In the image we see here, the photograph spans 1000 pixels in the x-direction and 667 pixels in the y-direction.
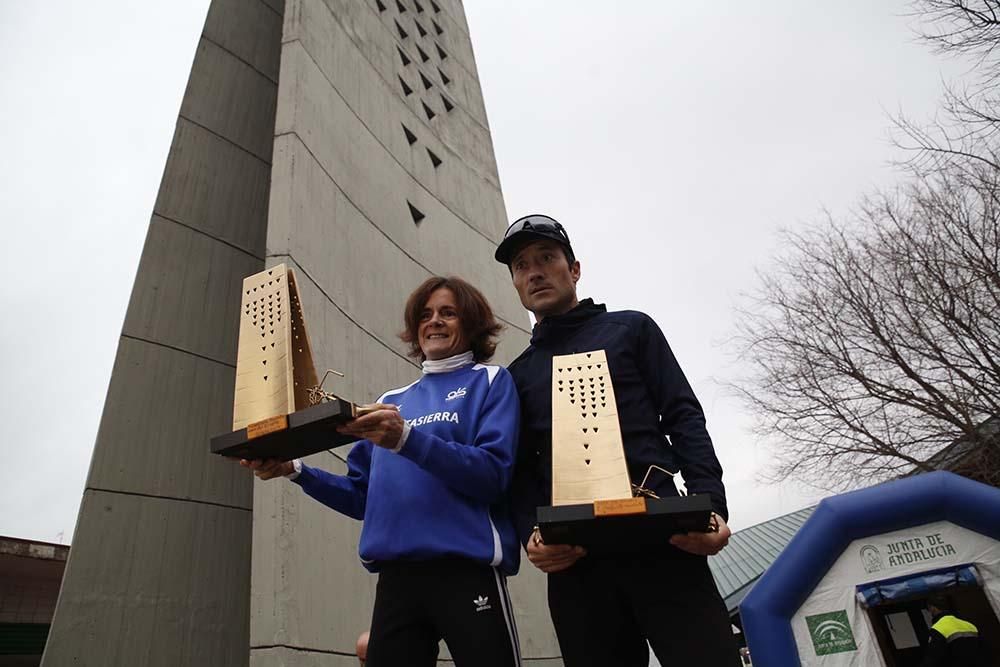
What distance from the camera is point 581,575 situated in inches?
62.1

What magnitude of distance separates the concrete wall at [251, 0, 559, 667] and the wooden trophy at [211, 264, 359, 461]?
2212mm

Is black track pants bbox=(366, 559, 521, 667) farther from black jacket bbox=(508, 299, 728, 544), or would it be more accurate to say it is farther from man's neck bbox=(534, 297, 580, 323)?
man's neck bbox=(534, 297, 580, 323)

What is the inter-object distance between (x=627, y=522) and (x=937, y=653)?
6.02 m

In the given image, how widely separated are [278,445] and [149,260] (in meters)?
4.59

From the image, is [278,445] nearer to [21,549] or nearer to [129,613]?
[129,613]

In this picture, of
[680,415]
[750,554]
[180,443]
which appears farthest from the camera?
[750,554]

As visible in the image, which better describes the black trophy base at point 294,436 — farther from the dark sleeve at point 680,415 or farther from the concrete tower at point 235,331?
the concrete tower at point 235,331

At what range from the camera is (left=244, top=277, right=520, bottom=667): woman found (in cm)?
156

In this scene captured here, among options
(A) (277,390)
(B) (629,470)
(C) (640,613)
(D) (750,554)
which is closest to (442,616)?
(C) (640,613)

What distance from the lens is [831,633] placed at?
531 centimetres

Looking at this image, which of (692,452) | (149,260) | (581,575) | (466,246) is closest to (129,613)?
(149,260)

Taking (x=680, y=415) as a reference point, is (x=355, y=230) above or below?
above

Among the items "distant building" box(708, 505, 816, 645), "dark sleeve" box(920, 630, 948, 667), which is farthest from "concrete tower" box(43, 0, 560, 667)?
"distant building" box(708, 505, 816, 645)

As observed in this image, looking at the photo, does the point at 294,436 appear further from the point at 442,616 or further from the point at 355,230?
the point at 355,230
